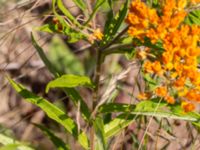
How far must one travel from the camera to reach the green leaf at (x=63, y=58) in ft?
9.21

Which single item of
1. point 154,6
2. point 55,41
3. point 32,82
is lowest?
point 32,82

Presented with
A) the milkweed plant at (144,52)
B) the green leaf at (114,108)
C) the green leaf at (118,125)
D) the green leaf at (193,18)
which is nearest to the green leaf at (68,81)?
the milkweed plant at (144,52)

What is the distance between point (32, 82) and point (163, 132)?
3.52ft

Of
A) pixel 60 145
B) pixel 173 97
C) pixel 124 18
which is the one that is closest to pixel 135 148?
pixel 60 145

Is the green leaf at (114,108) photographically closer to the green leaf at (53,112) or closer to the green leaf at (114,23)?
the green leaf at (53,112)

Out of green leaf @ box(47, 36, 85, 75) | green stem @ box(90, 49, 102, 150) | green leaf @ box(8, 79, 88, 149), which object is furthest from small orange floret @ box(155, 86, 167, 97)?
green leaf @ box(47, 36, 85, 75)

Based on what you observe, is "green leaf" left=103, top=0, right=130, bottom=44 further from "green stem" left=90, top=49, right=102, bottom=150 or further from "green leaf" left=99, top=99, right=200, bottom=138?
"green leaf" left=99, top=99, right=200, bottom=138

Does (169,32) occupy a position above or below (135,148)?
above

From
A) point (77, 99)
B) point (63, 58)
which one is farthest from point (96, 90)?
point (63, 58)

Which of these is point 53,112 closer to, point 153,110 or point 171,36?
point 153,110

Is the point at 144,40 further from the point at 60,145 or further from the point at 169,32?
the point at 60,145

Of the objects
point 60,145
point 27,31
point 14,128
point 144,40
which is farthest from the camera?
point 27,31

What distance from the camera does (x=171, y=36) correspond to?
4.85ft

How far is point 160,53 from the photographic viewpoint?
5.32 ft
